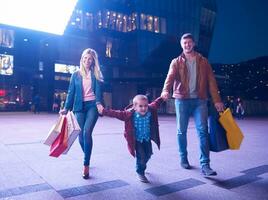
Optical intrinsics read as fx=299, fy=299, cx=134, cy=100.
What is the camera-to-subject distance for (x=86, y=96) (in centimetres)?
441

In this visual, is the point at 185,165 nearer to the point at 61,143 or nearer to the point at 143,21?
the point at 61,143

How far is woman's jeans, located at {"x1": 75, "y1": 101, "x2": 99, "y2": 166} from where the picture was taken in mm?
4199

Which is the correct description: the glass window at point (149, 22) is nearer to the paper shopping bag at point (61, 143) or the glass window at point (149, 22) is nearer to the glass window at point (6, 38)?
the glass window at point (6, 38)

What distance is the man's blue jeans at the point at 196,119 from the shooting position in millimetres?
4371

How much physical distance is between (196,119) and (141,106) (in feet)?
3.34

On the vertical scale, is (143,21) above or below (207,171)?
above

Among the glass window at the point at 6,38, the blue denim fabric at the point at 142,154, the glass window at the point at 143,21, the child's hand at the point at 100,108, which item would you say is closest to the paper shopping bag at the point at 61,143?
the child's hand at the point at 100,108

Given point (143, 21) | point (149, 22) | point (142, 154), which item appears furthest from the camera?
point (149, 22)

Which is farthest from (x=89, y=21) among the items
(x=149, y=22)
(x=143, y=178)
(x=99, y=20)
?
(x=143, y=178)

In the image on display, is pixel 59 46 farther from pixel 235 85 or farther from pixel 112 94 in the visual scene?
pixel 235 85

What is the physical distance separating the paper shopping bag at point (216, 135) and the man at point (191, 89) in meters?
0.08

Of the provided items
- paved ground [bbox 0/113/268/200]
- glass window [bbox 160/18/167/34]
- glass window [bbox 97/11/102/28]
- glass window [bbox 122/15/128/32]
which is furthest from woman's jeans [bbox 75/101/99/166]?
glass window [bbox 160/18/167/34]

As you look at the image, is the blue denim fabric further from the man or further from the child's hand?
the man

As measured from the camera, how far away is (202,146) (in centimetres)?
437
